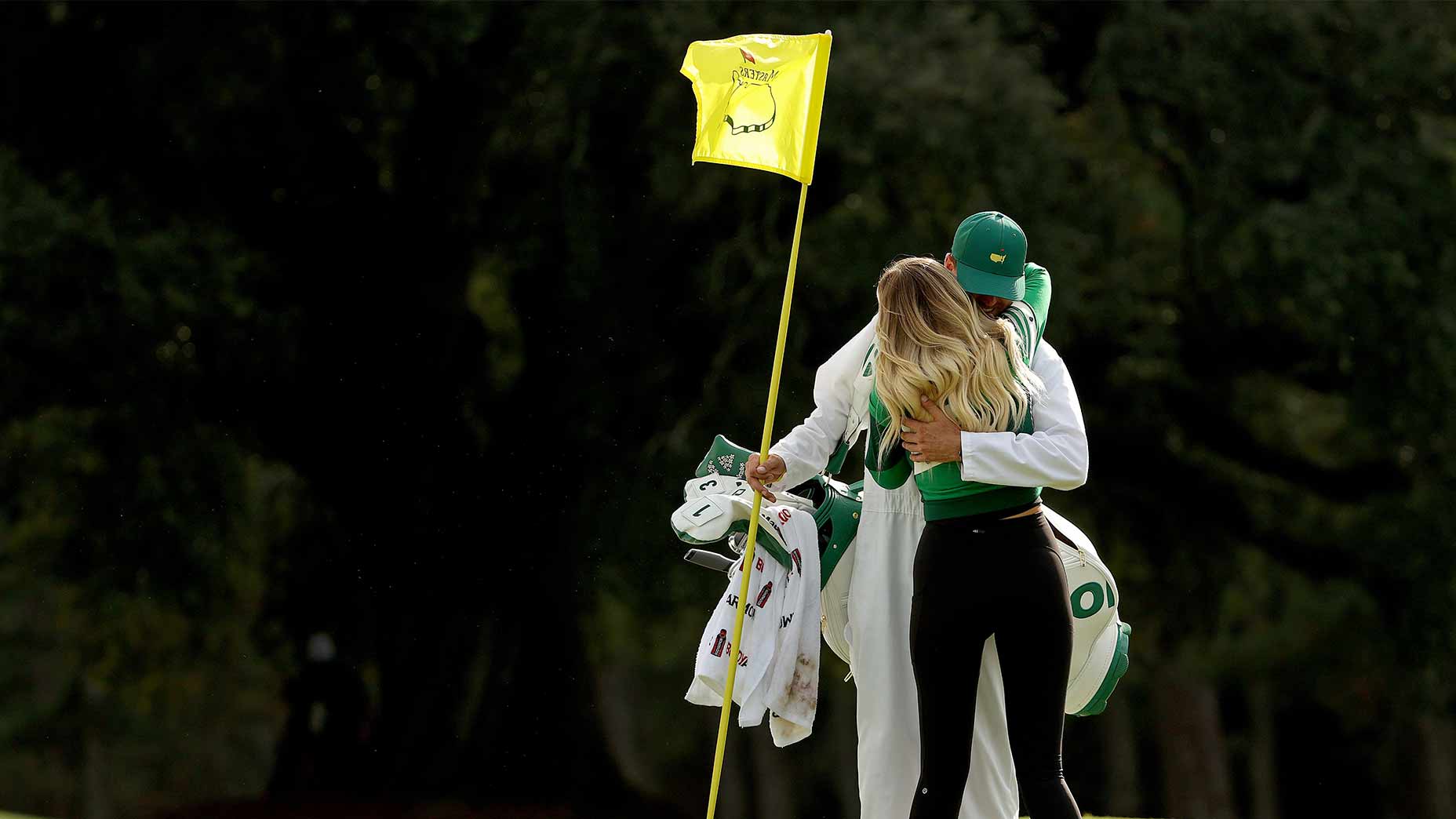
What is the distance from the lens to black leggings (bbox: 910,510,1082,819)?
3.94 m

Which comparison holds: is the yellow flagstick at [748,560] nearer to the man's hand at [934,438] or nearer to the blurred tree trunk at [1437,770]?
the man's hand at [934,438]

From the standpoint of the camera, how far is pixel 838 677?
14109mm

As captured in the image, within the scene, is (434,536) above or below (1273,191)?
below

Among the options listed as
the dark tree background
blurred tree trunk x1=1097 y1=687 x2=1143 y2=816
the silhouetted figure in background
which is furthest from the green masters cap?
blurred tree trunk x1=1097 y1=687 x2=1143 y2=816

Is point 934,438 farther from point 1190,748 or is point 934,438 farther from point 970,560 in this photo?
point 1190,748

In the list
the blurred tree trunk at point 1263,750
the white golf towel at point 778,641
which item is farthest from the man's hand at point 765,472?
the blurred tree trunk at point 1263,750

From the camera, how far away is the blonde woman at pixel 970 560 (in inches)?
155

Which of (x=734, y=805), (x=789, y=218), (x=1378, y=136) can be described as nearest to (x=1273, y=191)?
(x=1378, y=136)

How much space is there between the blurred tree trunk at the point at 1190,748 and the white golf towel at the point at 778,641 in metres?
12.5

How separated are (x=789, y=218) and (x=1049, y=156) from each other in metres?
1.81

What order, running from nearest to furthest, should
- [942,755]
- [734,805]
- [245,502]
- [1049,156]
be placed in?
[942,755] → [1049,156] → [245,502] → [734,805]

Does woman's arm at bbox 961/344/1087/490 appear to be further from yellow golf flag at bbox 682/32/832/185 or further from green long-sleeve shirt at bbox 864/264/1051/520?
yellow golf flag at bbox 682/32/832/185

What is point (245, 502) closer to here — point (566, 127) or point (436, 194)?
point (436, 194)

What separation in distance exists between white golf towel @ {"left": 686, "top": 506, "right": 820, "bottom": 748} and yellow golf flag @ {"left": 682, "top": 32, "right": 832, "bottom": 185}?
42.7 inches
